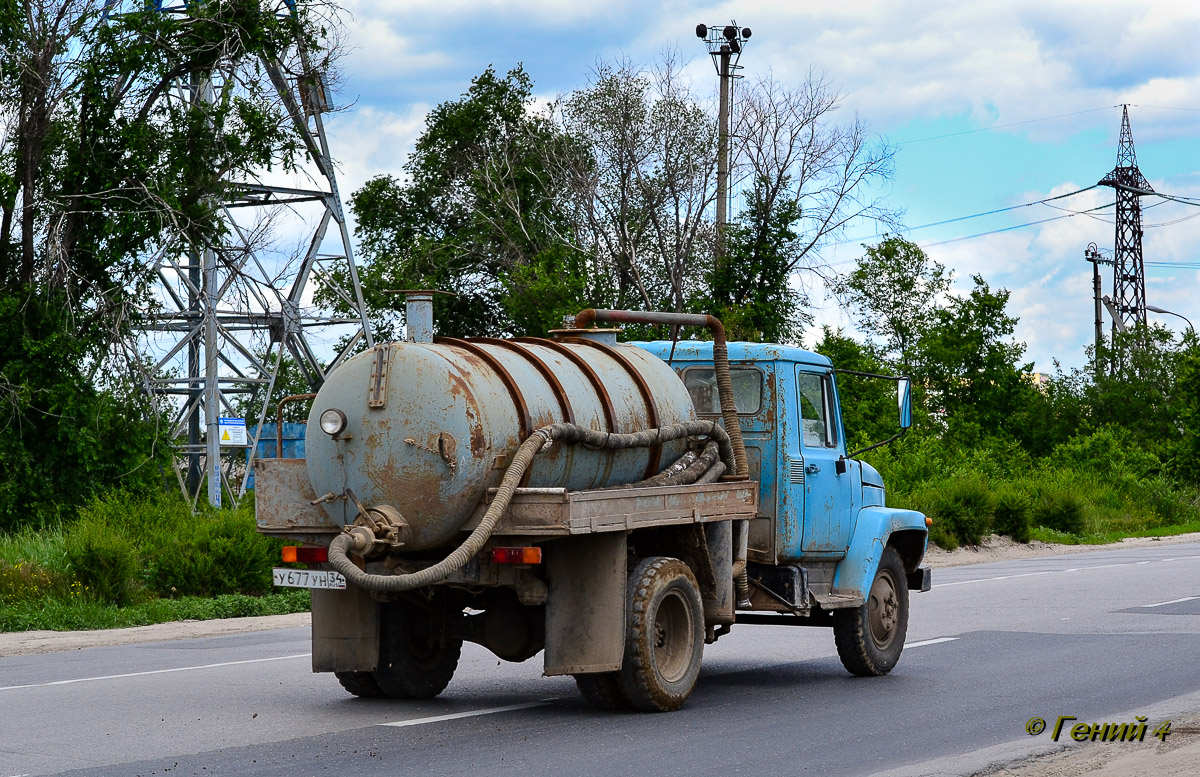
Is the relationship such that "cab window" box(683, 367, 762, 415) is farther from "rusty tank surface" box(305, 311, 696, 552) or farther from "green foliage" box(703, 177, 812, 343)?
"green foliage" box(703, 177, 812, 343)

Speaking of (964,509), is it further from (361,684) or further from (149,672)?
(361,684)

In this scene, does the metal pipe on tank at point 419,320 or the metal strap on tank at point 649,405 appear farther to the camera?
the metal strap on tank at point 649,405

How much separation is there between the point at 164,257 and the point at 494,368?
1747 centimetres

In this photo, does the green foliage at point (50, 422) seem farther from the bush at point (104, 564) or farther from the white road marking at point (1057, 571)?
the white road marking at point (1057, 571)

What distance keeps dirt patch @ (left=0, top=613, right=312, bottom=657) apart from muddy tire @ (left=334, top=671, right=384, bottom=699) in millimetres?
5448

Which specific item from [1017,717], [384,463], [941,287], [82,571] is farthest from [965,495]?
[941,287]

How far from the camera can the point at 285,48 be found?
1022 inches

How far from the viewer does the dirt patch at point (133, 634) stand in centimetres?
1498

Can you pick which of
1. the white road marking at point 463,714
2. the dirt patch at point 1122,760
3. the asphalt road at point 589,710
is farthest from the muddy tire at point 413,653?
the dirt patch at point 1122,760

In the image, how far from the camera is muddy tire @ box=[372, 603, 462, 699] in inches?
407

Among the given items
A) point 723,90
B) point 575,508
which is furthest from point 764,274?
point 575,508

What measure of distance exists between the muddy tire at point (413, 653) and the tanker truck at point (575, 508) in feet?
0.05

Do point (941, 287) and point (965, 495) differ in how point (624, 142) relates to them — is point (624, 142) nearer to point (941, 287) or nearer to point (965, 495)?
point (965, 495)

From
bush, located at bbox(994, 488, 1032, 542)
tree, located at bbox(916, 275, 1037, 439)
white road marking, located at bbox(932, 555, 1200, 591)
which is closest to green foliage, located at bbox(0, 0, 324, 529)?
white road marking, located at bbox(932, 555, 1200, 591)
